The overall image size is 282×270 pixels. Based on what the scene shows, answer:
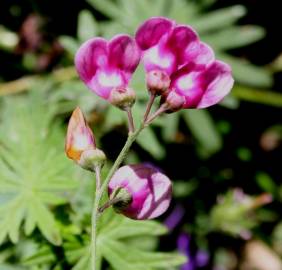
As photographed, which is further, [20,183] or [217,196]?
[217,196]

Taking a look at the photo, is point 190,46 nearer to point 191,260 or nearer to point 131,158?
point 131,158

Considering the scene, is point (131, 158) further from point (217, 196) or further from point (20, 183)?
point (20, 183)

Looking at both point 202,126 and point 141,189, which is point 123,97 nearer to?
point 141,189

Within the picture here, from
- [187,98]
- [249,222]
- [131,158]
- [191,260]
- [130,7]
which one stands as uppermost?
[187,98]

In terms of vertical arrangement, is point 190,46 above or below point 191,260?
above

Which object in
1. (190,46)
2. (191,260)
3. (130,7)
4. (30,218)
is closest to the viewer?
(190,46)

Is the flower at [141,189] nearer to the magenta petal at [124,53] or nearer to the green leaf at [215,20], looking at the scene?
the magenta petal at [124,53]

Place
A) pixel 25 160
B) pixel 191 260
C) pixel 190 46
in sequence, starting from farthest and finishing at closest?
pixel 191 260
pixel 25 160
pixel 190 46

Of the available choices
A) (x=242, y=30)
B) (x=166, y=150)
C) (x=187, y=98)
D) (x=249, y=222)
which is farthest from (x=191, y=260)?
(x=187, y=98)
